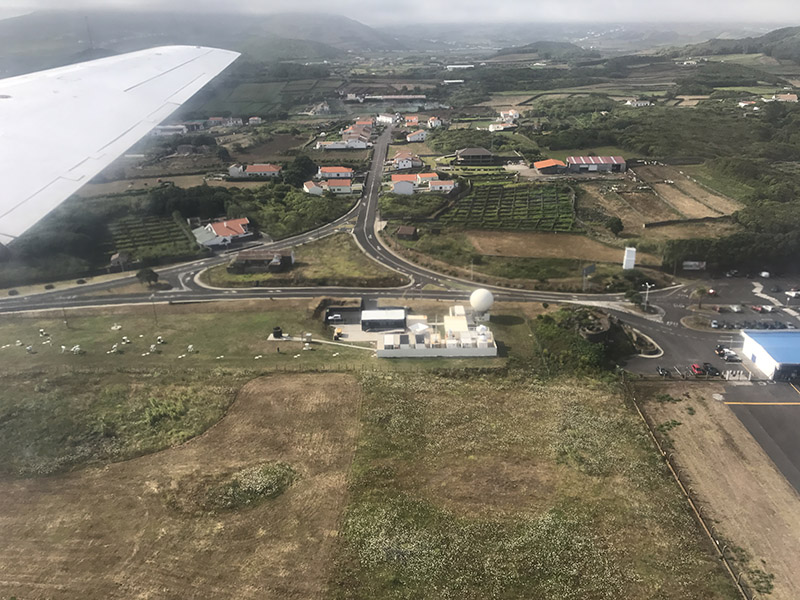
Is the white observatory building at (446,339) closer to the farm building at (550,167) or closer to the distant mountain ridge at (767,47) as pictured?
the farm building at (550,167)

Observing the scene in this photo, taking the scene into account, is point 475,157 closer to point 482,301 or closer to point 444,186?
point 444,186

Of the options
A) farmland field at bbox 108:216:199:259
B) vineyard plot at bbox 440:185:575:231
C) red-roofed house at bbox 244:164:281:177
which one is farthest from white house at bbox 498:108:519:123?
farmland field at bbox 108:216:199:259

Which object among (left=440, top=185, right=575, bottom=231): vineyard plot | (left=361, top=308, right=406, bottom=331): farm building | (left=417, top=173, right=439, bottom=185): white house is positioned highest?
(left=417, top=173, right=439, bottom=185): white house

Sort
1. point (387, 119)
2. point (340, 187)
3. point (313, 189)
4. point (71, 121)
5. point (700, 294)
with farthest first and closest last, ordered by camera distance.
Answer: point (387, 119) < point (340, 187) < point (313, 189) < point (700, 294) < point (71, 121)

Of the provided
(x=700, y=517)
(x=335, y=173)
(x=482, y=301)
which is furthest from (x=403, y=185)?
(x=700, y=517)

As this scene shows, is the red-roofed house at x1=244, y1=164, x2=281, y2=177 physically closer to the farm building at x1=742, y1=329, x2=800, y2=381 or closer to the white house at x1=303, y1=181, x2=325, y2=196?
the white house at x1=303, y1=181, x2=325, y2=196

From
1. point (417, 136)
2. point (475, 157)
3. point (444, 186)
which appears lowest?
point (444, 186)
